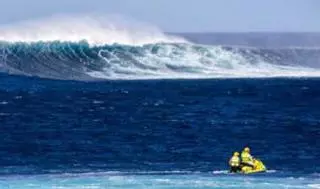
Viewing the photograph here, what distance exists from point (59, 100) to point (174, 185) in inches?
1448

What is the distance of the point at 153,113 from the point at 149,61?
41326 millimetres

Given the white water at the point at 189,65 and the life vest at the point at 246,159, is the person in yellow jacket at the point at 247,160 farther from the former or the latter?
the white water at the point at 189,65

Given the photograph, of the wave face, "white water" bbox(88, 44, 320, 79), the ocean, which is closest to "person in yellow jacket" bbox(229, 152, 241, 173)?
the ocean

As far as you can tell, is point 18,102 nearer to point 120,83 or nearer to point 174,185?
point 120,83

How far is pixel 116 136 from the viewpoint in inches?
2817

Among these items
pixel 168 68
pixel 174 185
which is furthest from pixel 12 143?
pixel 168 68

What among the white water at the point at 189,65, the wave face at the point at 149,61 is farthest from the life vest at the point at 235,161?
the white water at the point at 189,65

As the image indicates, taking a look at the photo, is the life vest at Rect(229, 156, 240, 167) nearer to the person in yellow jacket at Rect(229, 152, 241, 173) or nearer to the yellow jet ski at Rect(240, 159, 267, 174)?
the person in yellow jacket at Rect(229, 152, 241, 173)

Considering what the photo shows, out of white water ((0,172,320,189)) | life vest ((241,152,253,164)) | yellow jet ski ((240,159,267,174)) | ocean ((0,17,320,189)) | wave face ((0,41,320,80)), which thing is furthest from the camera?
wave face ((0,41,320,80))

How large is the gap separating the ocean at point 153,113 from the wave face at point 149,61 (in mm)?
99

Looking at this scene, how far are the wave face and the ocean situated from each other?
10 centimetres

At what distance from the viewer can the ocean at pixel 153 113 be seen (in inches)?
2313

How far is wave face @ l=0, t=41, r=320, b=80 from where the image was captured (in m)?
117

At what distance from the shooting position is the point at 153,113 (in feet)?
269
